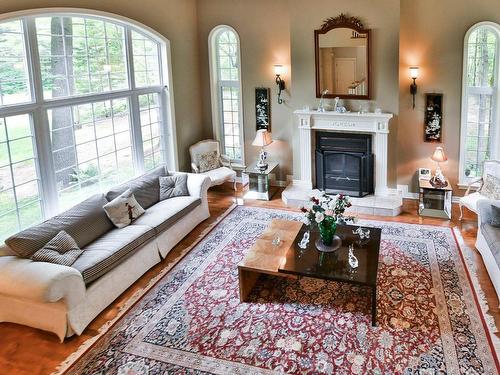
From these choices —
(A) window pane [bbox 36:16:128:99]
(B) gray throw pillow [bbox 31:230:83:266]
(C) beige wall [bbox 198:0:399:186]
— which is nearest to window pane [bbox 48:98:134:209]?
(A) window pane [bbox 36:16:128:99]

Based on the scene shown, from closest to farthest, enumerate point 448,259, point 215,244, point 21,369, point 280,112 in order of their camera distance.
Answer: point 21,369
point 448,259
point 215,244
point 280,112

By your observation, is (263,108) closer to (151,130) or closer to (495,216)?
(151,130)

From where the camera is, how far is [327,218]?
5074mm

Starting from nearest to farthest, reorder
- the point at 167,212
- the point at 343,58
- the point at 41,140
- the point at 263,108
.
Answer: the point at 41,140
the point at 167,212
the point at 343,58
the point at 263,108

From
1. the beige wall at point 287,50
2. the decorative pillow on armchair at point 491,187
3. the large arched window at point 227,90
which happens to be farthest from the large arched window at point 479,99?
the large arched window at point 227,90

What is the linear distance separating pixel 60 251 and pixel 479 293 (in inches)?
173

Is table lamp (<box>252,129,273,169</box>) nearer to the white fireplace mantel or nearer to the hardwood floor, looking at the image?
the white fireplace mantel

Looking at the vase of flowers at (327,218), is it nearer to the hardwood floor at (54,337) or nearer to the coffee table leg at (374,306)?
the coffee table leg at (374,306)

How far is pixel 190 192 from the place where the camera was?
7.16 m

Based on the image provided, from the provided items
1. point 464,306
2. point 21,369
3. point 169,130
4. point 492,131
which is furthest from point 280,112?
point 21,369

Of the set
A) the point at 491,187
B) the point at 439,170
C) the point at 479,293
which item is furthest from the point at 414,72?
the point at 479,293

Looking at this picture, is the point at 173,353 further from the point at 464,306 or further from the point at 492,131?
the point at 492,131

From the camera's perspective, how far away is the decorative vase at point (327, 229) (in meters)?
5.09

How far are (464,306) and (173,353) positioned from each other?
2.89 meters
